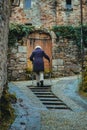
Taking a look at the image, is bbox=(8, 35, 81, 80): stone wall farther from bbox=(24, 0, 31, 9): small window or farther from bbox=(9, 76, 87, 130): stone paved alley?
bbox=(9, 76, 87, 130): stone paved alley

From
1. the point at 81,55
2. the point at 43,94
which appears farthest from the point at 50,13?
the point at 43,94

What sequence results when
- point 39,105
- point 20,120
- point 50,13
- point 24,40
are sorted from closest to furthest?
point 20,120, point 39,105, point 24,40, point 50,13

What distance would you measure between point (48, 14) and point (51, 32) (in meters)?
3.55

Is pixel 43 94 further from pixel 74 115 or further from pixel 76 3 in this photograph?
pixel 76 3

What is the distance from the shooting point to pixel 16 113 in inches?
343

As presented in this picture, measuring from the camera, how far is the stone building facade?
2083cm

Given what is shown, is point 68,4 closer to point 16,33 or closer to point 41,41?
point 41,41

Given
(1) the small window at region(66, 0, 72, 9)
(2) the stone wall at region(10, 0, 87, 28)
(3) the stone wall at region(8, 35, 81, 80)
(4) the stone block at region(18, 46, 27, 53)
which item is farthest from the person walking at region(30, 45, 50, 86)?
(1) the small window at region(66, 0, 72, 9)

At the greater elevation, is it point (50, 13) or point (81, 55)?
point (50, 13)

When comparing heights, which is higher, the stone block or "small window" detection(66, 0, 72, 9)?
"small window" detection(66, 0, 72, 9)

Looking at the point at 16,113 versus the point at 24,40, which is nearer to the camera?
the point at 16,113

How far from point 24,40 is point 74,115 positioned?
12249 mm

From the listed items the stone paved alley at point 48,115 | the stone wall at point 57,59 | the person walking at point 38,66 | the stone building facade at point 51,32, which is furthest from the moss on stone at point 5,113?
the stone wall at point 57,59

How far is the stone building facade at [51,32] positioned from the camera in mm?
20828
